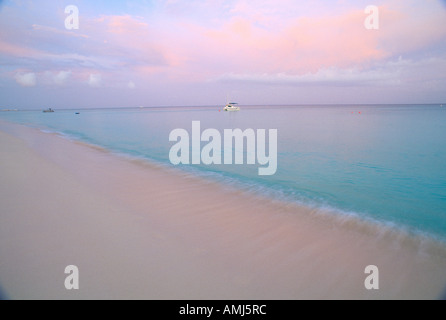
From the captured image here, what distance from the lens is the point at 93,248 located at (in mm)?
3902

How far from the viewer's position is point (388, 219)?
591cm

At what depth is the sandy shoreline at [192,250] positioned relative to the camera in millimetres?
3174

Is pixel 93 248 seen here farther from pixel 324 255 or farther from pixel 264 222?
pixel 324 255

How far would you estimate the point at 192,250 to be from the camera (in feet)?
13.1

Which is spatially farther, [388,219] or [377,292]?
[388,219]

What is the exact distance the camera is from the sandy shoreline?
10.4 ft

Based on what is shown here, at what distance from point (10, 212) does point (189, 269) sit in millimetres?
4645
